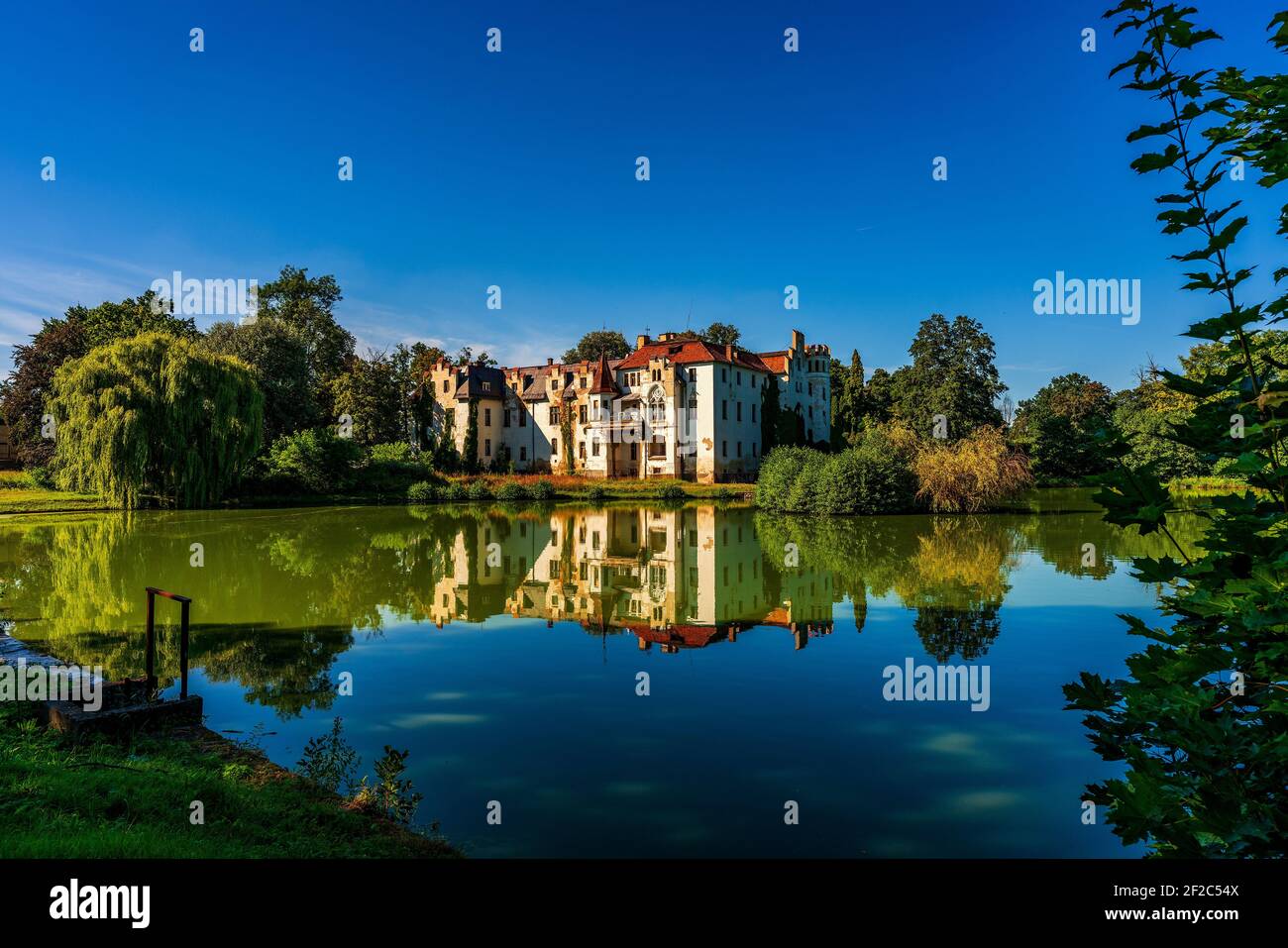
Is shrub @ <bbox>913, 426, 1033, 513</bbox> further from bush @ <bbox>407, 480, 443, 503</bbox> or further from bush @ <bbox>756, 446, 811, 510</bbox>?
bush @ <bbox>407, 480, 443, 503</bbox>

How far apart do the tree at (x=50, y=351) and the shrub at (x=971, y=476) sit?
4792 cm

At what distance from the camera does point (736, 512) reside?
36.2 m

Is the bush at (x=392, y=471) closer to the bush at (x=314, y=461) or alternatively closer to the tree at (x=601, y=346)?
the bush at (x=314, y=461)

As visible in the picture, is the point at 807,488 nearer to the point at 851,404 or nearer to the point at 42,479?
the point at 851,404

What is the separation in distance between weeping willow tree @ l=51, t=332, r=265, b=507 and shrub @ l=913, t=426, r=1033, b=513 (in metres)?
32.5

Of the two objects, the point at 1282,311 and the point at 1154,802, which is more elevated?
the point at 1282,311

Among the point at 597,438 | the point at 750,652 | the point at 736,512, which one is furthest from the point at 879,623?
A: the point at 597,438

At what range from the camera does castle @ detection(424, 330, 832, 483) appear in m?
52.2

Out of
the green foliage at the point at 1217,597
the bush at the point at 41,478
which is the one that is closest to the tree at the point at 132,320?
the bush at the point at 41,478

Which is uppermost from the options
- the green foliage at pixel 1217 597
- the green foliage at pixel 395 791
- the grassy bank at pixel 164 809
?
the green foliage at pixel 1217 597

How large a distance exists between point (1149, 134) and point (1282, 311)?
2.65ft

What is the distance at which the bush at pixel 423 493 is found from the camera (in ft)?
144

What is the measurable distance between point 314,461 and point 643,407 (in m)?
22.2
